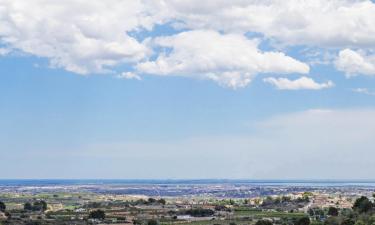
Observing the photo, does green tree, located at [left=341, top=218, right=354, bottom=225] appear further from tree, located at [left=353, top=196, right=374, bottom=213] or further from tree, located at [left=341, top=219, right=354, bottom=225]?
tree, located at [left=353, top=196, right=374, bottom=213]

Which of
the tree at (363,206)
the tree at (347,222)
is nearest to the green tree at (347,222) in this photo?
the tree at (347,222)

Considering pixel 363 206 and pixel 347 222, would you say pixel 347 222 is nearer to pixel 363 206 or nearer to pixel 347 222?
pixel 347 222

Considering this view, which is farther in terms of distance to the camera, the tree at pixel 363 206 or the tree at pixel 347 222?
the tree at pixel 363 206

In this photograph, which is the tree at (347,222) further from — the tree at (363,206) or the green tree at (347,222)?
the tree at (363,206)

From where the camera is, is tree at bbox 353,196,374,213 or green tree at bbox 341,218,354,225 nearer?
green tree at bbox 341,218,354,225

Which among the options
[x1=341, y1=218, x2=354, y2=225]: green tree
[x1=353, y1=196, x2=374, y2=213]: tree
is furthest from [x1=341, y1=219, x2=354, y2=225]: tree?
[x1=353, y1=196, x2=374, y2=213]: tree

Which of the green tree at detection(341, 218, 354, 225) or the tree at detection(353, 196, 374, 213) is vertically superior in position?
the tree at detection(353, 196, 374, 213)

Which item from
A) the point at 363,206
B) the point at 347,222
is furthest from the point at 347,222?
the point at 363,206

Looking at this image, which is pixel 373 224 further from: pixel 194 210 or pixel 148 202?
pixel 148 202

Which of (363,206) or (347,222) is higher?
(363,206)

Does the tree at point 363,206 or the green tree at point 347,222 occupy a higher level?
the tree at point 363,206

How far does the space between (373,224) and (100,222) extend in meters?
49.6

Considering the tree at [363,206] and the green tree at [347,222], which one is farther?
the tree at [363,206]

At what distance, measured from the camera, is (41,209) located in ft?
429
